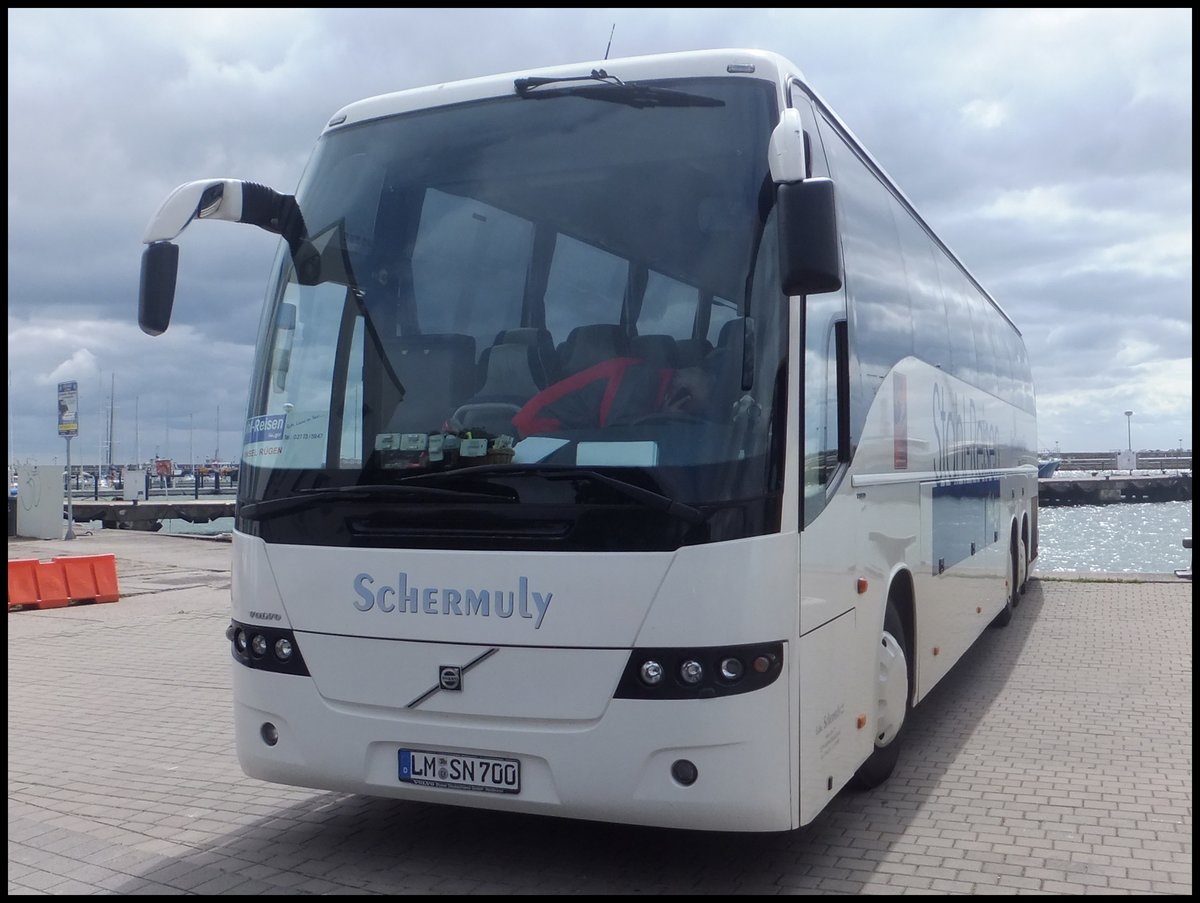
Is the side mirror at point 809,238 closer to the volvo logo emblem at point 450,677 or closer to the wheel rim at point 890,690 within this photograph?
the volvo logo emblem at point 450,677

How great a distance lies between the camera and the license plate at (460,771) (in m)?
4.65

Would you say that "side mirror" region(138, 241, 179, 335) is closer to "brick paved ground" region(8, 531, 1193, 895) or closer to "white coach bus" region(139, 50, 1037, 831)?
"white coach bus" region(139, 50, 1037, 831)

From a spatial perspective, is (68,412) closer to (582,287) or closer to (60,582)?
(60,582)

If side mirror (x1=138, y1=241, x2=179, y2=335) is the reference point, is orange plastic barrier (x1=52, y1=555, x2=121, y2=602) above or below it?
below

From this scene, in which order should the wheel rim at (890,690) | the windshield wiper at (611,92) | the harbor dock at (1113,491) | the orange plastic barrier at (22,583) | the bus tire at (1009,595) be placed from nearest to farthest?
the windshield wiper at (611,92) < the wheel rim at (890,690) < the bus tire at (1009,595) < the orange plastic barrier at (22,583) < the harbor dock at (1113,491)

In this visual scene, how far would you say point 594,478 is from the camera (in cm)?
452

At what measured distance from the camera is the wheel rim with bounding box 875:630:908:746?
5.95 metres

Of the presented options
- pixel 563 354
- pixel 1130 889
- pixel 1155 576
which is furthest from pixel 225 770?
pixel 1155 576

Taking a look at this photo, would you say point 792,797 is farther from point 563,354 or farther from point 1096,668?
point 1096,668

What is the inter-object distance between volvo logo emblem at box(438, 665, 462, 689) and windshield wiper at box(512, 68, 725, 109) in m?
2.45

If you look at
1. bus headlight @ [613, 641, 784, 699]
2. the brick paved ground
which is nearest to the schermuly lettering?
bus headlight @ [613, 641, 784, 699]

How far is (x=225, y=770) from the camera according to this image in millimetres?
7168

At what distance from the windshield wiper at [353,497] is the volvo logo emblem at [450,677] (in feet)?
2.20

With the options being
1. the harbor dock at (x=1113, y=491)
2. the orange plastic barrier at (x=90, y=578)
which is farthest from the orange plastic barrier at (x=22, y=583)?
the harbor dock at (x=1113, y=491)
